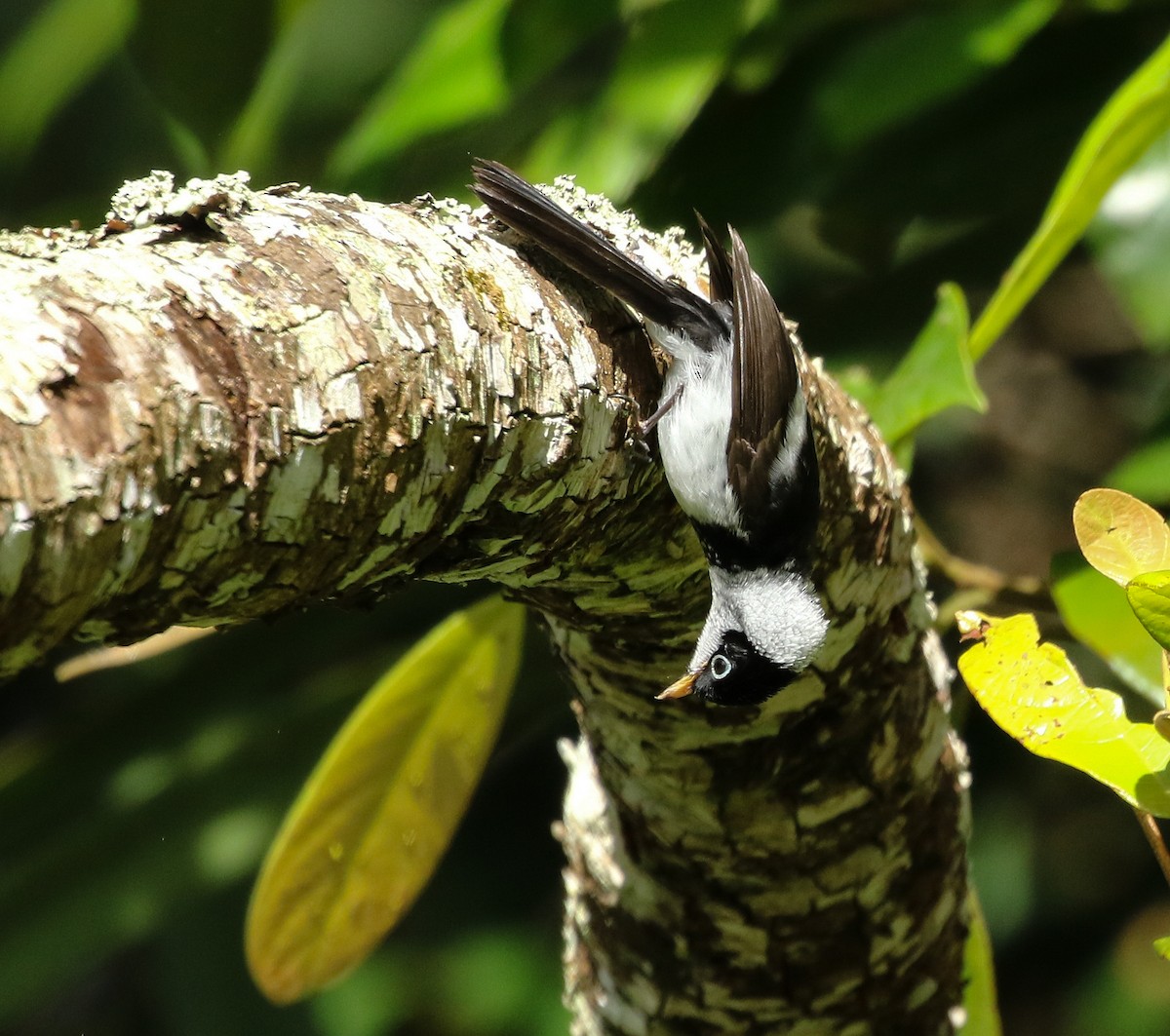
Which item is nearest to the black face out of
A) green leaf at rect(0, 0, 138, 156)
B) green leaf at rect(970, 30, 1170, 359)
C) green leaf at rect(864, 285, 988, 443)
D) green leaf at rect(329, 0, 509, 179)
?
green leaf at rect(864, 285, 988, 443)

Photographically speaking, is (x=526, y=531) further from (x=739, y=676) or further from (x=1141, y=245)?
(x=1141, y=245)

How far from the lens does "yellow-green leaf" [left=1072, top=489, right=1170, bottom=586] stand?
3.45 feet

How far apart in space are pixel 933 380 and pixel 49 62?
83.0 inches

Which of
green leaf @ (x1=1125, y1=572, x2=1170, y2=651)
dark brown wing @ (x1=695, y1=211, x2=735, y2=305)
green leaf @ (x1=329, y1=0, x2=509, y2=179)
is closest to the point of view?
green leaf @ (x1=1125, y1=572, x2=1170, y2=651)

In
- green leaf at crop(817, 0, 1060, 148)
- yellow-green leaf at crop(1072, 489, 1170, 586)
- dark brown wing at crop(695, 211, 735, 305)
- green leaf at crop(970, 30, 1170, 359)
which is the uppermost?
green leaf at crop(817, 0, 1060, 148)

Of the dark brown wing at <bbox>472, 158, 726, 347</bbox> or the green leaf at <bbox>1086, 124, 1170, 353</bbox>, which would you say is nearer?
the dark brown wing at <bbox>472, 158, 726, 347</bbox>

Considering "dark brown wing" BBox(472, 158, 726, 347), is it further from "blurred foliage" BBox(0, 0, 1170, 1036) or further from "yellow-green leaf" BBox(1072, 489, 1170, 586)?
"blurred foliage" BBox(0, 0, 1170, 1036)

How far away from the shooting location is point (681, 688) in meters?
1.32

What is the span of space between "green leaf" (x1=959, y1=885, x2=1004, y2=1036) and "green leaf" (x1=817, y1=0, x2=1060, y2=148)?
1.29 meters

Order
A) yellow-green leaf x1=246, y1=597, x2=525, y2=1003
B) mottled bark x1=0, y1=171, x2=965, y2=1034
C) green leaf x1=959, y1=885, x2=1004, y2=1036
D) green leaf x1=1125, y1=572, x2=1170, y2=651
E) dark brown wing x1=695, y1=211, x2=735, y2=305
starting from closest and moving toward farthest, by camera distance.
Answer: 1. mottled bark x1=0, y1=171, x2=965, y2=1034
2. green leaf x1=1125, y1=572, x2=1170, y2=651
3. dark brown wing x1=695, y1=211, x2=735, y2=305
4. green leaf x1=959, y1=885, x2=1004, y2=1036
5. yellow-green leaf x1=246, y1=597, x2=525, y2=1003

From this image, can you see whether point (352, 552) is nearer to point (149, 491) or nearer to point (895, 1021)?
point (149, 491)

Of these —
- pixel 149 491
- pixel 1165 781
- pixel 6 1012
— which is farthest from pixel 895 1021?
pixel 6 1012

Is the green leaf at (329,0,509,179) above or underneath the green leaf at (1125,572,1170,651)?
above

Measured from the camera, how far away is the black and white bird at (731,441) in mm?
1186
